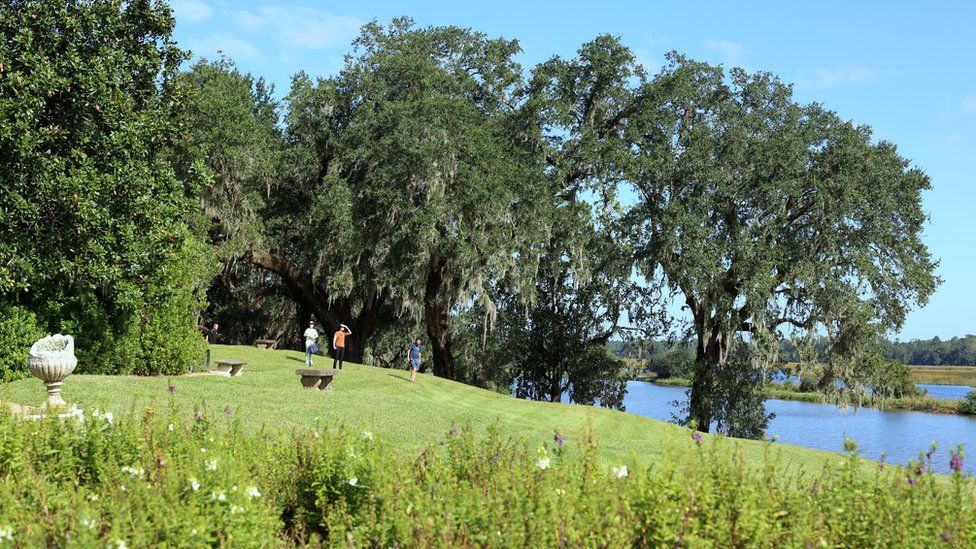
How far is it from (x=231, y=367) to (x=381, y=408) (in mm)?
7918

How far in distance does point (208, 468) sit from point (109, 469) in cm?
127

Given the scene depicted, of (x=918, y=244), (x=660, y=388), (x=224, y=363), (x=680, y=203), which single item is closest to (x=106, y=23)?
(x=224, y=363)

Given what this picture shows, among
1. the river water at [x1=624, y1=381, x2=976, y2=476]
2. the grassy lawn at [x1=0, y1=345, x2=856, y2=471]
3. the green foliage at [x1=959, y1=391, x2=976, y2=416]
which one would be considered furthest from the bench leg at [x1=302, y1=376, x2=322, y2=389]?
the green foliage at [x1=959, y1=391, x2=976, y2=416]

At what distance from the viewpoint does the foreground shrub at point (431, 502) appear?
5.75 meters

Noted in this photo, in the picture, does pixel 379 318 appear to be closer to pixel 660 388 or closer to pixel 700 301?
pixel 700 301

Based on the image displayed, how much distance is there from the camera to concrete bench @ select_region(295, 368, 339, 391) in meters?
20.9

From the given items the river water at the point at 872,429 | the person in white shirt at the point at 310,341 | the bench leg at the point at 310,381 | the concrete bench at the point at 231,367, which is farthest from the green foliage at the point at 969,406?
the concrete bench at the point at 231,367

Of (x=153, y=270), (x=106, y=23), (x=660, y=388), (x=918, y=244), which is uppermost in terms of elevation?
(x=106, y=23)

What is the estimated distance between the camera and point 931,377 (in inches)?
4518

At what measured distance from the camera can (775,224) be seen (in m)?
29.2

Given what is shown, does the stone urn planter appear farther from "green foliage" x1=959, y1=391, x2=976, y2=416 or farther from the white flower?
"green foliage" x1=959, y1=391, x2=976, y2=416

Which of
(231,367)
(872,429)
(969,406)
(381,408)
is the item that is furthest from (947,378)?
(381,408)

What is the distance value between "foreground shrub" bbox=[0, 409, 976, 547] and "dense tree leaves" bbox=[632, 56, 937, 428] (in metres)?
21.8

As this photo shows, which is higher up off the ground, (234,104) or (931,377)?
(234,104)
